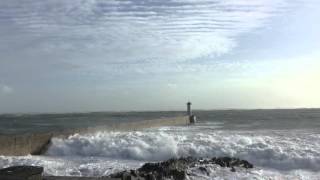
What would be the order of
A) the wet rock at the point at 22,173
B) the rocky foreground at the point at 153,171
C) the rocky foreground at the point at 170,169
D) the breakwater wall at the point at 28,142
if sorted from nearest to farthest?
1. the wet rock at the point at 22,173
2. the rocky foreground at the point at 153,171
3. the rocky foreground at the point at 170,169
4. the breakwater wall at the point at 28,142

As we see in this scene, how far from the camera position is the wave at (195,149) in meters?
18.1

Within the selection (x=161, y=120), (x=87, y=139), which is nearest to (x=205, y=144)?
(x=87, y=139)

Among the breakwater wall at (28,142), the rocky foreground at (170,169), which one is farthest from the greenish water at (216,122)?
the rocky foreground at (170,169)

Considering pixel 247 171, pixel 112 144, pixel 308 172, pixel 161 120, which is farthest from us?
pixel 161 120

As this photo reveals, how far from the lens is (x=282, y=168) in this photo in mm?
17219

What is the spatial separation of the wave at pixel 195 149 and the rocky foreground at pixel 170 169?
2.73 meters

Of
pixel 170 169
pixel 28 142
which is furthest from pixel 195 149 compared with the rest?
pixel 170 169

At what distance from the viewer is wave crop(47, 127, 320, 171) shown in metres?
18.1

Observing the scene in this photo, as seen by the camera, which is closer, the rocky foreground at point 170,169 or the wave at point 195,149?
the rocky foreground at point 170,169

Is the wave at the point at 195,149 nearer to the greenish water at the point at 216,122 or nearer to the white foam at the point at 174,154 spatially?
the white foam at the point at 174,154

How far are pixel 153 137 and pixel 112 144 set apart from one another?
2.19 m

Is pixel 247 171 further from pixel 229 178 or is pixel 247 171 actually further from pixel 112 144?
pixel 112 144

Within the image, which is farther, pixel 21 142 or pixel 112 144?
pixel 112 144

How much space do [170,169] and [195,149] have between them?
7.50m
